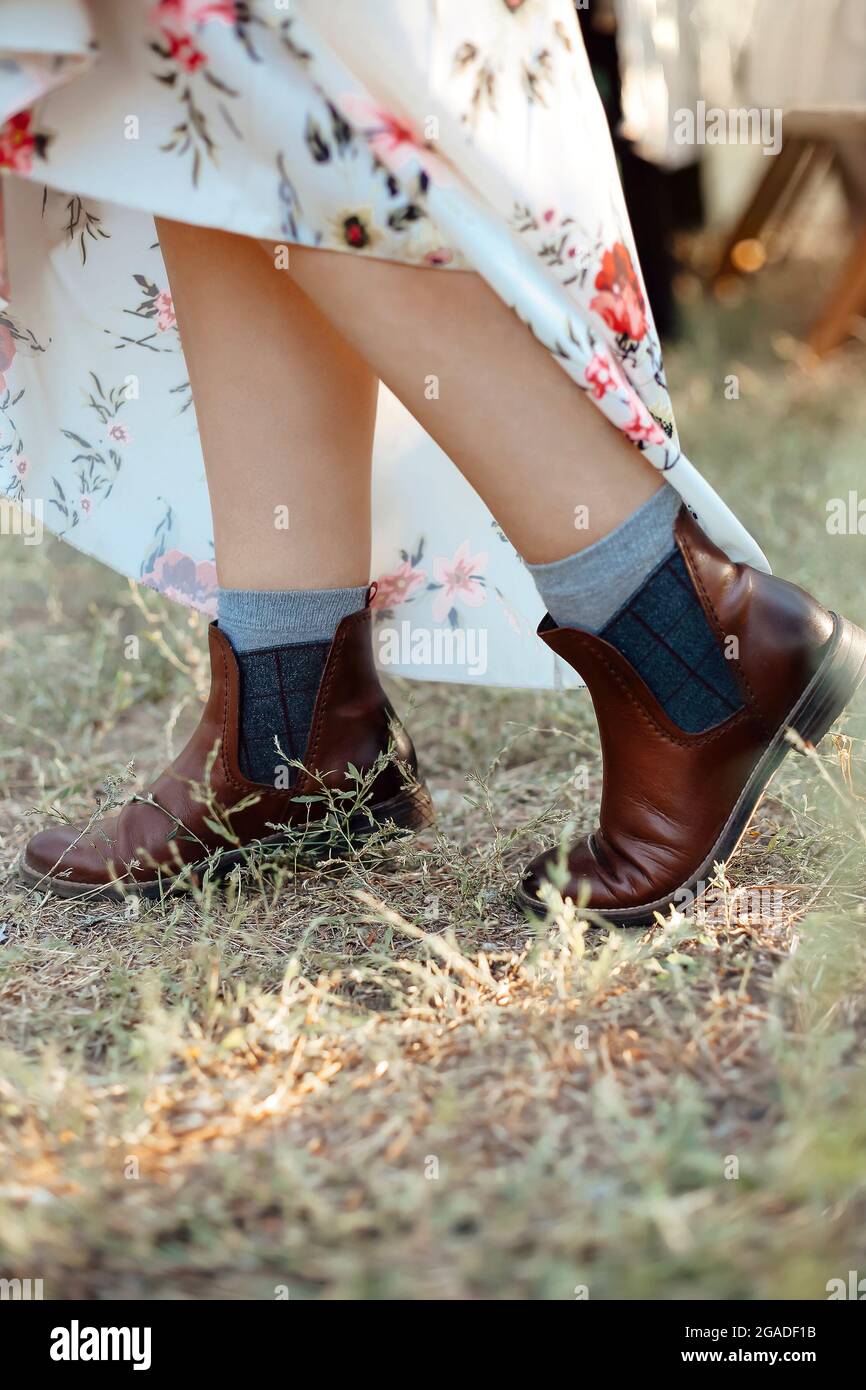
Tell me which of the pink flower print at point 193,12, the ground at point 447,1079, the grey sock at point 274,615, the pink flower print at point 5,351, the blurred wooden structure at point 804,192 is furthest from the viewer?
the blurred wooden structure at point 804,192

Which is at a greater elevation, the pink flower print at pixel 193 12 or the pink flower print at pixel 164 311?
the pink flower print at pixel 193 12

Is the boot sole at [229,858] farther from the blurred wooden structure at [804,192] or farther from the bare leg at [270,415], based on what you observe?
→ the blurred wooden structure at [804,192]

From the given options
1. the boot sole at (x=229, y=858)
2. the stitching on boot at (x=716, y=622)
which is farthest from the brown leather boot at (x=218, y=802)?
the stitching on boot at (x=716, y=622)

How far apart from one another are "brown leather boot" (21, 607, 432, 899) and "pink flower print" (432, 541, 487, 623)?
3.8 inches

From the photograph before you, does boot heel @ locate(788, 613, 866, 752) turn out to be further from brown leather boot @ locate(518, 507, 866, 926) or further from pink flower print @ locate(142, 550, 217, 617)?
pink flower print @ locate(142, 550, 217, 617)

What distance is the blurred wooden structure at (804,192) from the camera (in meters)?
2.46

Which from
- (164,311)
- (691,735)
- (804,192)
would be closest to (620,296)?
(691,735)

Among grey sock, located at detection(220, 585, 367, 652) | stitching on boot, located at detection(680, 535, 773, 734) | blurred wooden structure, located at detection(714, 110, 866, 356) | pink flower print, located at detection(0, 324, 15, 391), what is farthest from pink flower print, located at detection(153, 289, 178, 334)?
blurred wooden structure, located at detection(714, 110, 866, 356)

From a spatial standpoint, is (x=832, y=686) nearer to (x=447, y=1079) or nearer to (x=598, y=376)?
(x=598, y=376)

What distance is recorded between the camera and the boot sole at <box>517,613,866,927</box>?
0.82 m

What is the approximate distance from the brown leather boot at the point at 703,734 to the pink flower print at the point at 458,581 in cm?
21
